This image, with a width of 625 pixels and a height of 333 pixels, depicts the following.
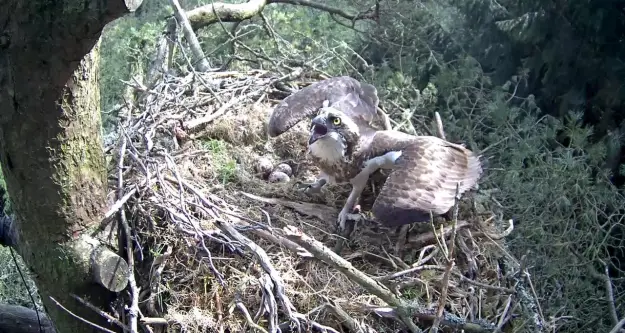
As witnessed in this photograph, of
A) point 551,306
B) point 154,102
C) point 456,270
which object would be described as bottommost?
point 551,306

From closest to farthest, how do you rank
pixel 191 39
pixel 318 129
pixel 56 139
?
pixel 56 139
pixel 318 129
pixel 191 39

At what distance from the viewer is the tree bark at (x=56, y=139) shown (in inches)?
95.3

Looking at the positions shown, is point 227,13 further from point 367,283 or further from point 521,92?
point 367,283

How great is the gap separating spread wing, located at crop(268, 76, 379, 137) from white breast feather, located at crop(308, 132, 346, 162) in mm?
278

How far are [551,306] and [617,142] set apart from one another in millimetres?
1278

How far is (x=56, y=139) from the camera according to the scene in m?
2.72

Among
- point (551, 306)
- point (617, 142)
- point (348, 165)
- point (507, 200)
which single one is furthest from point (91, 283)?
point (617, 142)

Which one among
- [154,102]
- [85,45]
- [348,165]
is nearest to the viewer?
[85,45]

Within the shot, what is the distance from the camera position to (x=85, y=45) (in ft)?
8.03

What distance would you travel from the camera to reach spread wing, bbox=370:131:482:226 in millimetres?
3371

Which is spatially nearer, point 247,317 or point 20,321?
point 247,317

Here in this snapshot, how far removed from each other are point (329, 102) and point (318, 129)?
47 centimetres

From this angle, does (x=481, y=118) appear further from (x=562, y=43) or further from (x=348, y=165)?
Result: (x=348, y=165)

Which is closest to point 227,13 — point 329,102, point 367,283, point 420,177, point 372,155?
point 329,102
